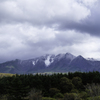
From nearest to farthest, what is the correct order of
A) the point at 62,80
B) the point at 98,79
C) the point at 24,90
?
the point at 24,90, the point at 62,80, the point at 98,79

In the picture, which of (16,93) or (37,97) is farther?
(37,97)

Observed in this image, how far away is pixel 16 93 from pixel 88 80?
71642 mm

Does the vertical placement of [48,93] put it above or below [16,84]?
below

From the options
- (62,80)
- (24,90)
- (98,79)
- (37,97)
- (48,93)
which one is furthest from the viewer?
(98,79)

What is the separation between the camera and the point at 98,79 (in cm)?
11825

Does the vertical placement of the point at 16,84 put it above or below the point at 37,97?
above

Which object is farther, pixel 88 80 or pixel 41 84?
pixel 88 80

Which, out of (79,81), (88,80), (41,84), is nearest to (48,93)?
(41,84)

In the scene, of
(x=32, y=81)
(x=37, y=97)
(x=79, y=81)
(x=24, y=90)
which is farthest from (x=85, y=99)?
(x=32, y=81)

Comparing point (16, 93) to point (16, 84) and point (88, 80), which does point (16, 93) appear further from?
point (88, 80)

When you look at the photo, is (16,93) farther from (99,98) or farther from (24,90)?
(99,98)

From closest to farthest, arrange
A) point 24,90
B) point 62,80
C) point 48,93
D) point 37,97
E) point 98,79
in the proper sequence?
point 24,90 < point 37,97 < point 48,93 < point 62,80 < point 98,79

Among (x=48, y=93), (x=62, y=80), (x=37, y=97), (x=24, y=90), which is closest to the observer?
(x=24, y=90)

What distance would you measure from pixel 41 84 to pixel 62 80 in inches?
575
